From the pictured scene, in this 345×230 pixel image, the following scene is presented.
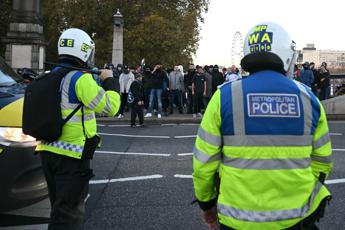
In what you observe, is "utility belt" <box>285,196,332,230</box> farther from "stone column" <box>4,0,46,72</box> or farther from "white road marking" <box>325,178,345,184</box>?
"stone column" <box>4,0,46,72</box>

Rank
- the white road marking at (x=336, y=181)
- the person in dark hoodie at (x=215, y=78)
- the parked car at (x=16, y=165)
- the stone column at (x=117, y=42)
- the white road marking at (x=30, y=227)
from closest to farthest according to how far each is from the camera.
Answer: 1. the parked car at (x=16, y=165)
2. the white road marking at (x=30, y=227)
3. the white road marking at (x=336, y=181)
4. the person in dark hoodie at (x=215, y=78)
5. the stone column at (x=117, y=42)

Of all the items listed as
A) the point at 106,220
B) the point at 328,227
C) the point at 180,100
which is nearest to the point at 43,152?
the point at 106,220

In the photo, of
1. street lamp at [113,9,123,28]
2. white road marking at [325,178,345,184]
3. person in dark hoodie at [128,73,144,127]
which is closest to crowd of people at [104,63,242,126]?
person in dark hoodie at [128,73,144,127]

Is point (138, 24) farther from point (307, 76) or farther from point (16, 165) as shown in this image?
point (16, 165)

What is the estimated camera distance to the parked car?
4.23 metres

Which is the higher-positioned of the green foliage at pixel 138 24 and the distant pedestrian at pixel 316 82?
the green foliage at pixel 138 24

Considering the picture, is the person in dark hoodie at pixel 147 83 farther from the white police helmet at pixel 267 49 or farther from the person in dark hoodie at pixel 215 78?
the white police helmet at pixel 267 49

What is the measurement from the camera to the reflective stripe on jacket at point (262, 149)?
2.41m

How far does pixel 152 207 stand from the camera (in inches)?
223

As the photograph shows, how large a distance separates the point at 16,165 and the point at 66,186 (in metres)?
0.90

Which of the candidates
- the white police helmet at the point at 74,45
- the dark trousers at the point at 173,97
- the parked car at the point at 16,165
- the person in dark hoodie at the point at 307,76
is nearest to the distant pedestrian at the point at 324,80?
the person in dark hoodie at the point at 307,76

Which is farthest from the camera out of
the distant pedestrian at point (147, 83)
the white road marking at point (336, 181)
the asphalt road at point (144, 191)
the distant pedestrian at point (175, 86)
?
the distant pedestrian at point (175, 86)

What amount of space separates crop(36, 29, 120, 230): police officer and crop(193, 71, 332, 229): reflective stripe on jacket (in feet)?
4.50

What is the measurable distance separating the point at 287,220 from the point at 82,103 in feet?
6.05
